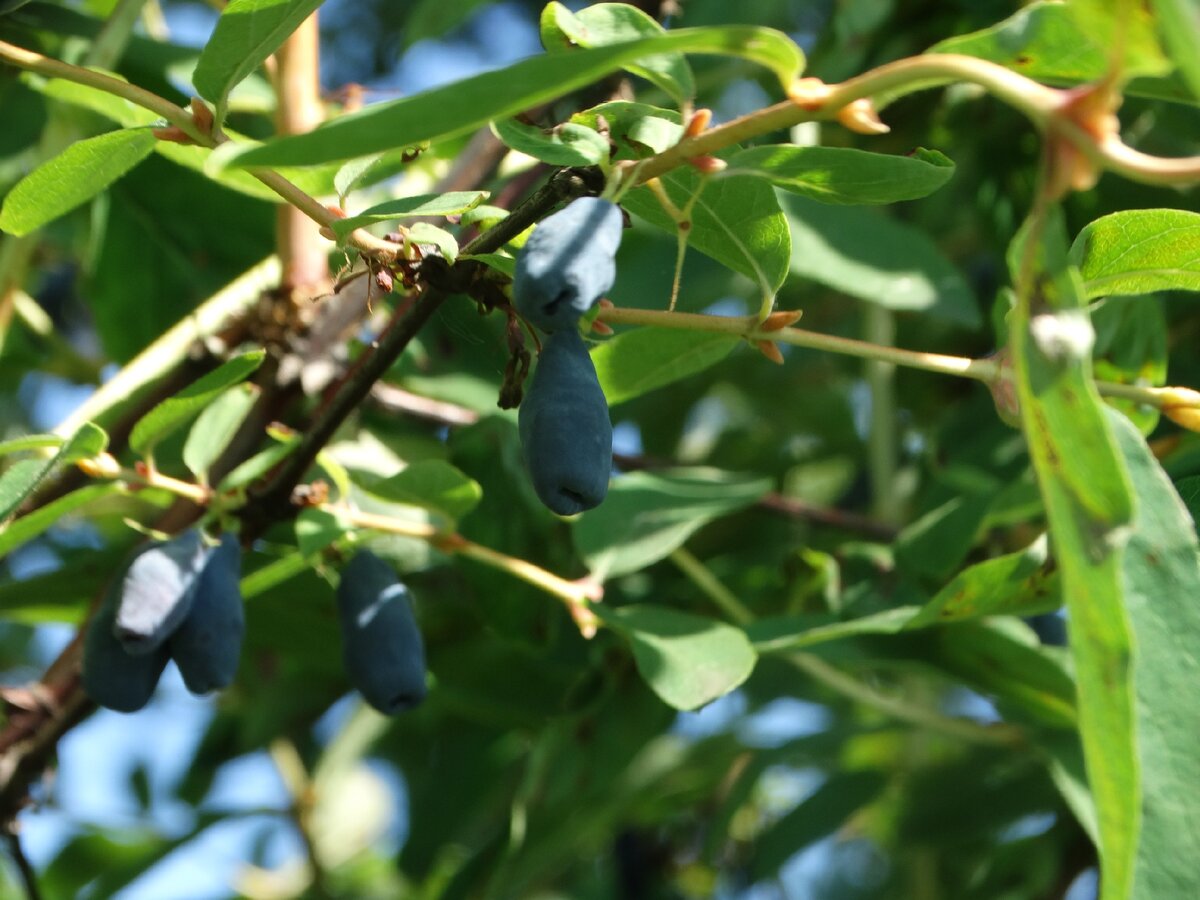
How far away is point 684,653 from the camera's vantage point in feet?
3.14

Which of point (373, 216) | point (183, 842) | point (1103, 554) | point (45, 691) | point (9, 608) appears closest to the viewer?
point (1103, 554)

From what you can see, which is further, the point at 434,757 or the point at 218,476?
the point at 434,757

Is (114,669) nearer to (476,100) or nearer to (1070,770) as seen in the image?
(476,100)

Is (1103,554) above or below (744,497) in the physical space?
above

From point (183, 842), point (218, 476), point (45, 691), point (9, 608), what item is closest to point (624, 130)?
point (218, 476)

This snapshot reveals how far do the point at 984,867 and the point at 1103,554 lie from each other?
134 cm

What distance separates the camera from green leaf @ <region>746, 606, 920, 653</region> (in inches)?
37.6

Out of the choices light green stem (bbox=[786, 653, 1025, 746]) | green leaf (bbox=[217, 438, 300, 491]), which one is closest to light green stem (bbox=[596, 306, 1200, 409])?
green leaf (bbox=[217, 438, 300, 491])

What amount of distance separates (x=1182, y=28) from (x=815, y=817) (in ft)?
4.04

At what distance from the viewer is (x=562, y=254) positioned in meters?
0.60

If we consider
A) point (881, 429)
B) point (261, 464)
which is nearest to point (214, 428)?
point (261, 464)

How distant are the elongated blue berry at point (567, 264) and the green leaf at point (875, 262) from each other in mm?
702

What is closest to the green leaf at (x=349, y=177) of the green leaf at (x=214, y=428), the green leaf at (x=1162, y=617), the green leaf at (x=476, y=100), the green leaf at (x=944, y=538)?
the green leaf at (x=476, y=100)

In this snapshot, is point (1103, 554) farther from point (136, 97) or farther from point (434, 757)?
point (434, 757)
